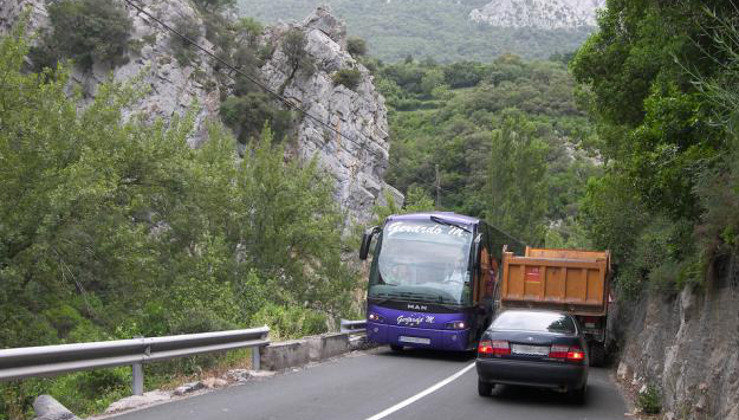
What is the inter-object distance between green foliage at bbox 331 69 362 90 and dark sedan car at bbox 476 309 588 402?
51.2 meters

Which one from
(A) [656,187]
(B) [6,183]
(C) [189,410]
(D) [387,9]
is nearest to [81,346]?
(C) [189,410]

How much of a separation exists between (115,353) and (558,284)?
13.9 metres

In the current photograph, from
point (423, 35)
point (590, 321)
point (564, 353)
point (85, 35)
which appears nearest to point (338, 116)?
point (85, 35)

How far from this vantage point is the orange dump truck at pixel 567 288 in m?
20.0

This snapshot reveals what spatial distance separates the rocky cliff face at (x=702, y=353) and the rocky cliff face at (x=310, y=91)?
122 feet

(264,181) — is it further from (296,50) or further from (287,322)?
(296,50)

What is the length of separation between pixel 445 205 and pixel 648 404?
70490 millimetres

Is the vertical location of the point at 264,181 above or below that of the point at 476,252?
above

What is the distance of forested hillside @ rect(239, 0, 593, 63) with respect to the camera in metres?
168

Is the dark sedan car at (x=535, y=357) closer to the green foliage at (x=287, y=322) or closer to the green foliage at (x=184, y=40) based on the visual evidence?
the green foliage at (x=287, y=322)

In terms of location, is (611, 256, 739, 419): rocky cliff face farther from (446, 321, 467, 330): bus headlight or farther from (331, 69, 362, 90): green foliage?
(331, 69, 362, 90): green foliage

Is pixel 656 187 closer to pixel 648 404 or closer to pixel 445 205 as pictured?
pixel 648 404

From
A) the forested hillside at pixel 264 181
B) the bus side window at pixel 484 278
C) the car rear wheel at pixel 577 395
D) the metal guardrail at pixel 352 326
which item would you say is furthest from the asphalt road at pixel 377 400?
the bus side window at pixel 484 278

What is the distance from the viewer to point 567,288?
2044 centimetres
